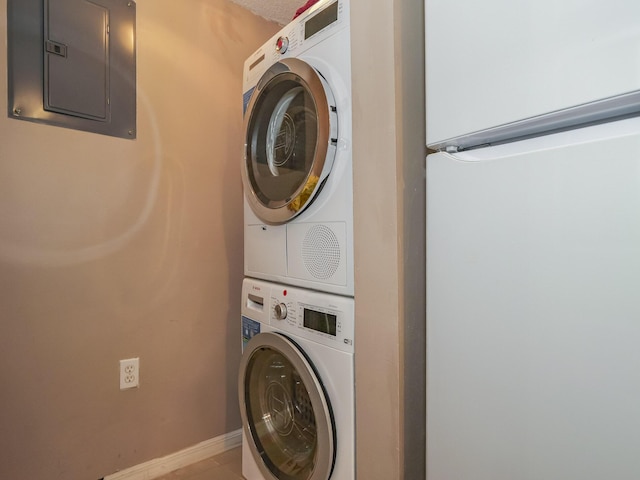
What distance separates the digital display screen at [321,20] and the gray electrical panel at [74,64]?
2.82 feet

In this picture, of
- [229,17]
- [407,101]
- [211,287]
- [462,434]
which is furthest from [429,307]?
[229,17]

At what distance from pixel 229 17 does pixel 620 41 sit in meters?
1.78

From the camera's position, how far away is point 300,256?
46.1 inches

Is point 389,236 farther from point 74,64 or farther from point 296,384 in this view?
point 74,64

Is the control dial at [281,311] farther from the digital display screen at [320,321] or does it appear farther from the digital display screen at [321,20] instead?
the digital display screen at [321,20]

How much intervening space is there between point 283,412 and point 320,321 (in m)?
0.52

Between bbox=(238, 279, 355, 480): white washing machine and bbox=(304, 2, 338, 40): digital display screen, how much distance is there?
816 millimetres

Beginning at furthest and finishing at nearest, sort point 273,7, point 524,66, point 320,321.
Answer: point 273,7, point 320,321, point 524,66

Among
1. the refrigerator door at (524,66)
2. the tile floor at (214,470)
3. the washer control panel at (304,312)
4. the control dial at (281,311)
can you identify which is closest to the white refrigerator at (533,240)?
the refrigerator door at (524,66)

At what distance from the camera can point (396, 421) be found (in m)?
0.87

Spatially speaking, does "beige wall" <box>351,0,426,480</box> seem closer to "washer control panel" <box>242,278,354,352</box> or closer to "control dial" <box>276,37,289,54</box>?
"washer control panel" <box>242,278,354,352</box>

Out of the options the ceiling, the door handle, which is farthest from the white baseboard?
the ceiling

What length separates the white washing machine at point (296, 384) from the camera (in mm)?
997

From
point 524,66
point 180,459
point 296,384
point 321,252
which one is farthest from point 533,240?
point 180,459
